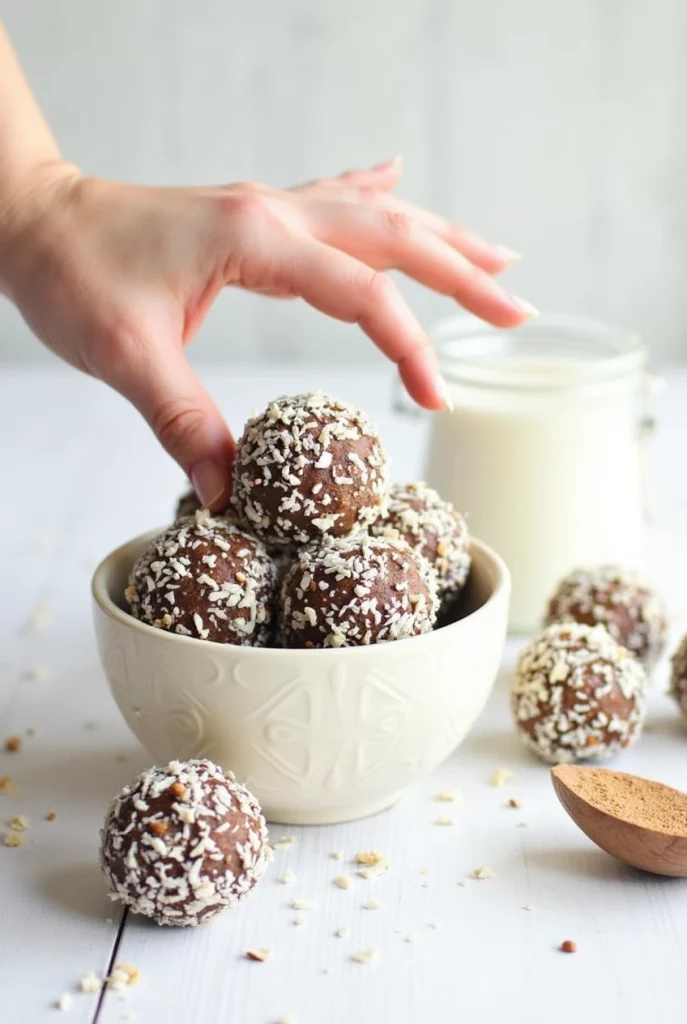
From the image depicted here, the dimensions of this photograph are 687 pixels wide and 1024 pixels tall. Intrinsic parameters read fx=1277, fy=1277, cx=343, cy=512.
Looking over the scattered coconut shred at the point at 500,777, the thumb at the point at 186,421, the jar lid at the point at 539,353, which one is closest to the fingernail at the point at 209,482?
the thumb at the point at 186,421

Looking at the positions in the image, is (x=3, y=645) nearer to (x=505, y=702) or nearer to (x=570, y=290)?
(x=505, y=702)

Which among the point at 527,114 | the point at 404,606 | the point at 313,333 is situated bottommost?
the point at 313,333

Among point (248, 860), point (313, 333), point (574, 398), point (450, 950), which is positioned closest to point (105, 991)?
point (248, 860)

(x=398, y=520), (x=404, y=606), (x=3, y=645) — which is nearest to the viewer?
(x=404, y=606)

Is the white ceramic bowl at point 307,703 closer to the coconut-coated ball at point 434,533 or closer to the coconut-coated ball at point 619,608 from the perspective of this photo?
the coconut-coated ball at point 434,533

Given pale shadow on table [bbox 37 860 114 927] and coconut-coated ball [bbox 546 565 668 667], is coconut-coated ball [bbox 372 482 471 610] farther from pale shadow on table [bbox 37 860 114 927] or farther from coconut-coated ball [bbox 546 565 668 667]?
pale shadow on table [bbox 37 860 114 927]

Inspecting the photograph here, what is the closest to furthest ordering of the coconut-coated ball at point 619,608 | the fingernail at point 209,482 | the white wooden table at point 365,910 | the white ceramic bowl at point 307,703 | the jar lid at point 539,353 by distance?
the white wooden table at point 365,910
the white ceramic bowl at point 307,703
the fingernail at point 209,482
the coconut-coated ball at point 619,608
the jar lid at point 539,353

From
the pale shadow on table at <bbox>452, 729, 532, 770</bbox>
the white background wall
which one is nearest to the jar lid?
the pale shadow on table at <bbox>452, 729, 532, 770</bbox>
